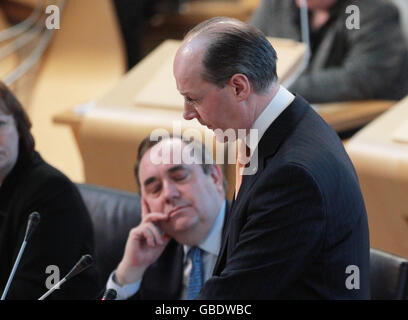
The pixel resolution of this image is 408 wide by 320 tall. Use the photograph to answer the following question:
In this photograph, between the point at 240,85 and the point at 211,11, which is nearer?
the point at 240,85

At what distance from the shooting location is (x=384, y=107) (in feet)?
11.0

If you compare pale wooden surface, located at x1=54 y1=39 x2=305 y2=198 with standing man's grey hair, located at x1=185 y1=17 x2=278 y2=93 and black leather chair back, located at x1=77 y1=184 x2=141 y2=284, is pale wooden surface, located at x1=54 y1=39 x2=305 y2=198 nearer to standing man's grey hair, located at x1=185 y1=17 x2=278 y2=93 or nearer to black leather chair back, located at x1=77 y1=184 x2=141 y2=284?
black leather chair back, located at x1=77 y1=184 x2=141 y2=284

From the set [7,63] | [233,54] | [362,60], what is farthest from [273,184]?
[7,63]

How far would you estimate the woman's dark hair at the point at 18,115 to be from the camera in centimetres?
205

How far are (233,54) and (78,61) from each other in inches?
123

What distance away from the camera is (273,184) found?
129cm

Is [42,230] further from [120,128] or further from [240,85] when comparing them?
[120,128]

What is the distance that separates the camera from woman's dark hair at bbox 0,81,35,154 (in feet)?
6.74

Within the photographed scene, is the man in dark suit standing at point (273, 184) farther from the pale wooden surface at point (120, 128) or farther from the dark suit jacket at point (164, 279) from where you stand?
the pale wooden surface at point (120, 128)

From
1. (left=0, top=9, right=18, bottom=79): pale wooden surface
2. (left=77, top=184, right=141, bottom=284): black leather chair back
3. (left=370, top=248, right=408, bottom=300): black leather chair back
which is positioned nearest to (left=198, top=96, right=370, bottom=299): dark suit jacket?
(left=370, top=248, right=408, bottom=300): black leather chair back

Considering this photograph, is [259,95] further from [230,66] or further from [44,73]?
[44,73]

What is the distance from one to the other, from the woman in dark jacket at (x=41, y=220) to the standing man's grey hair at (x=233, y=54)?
814 millimetres

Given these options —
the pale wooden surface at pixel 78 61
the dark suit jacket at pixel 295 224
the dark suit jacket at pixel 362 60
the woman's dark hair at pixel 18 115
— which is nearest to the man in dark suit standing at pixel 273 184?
the dark suit jacket at pixel 295 224

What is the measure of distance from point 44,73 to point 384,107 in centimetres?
190
